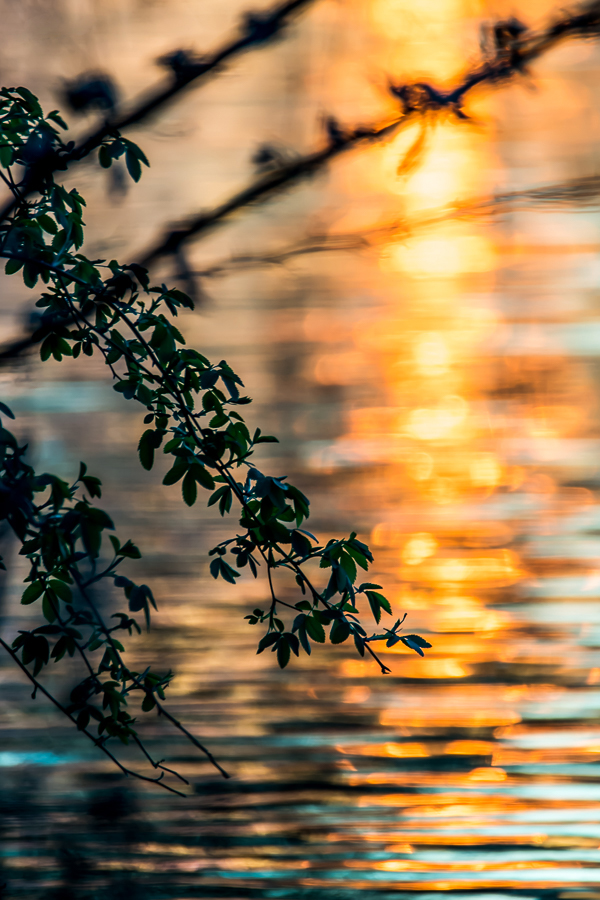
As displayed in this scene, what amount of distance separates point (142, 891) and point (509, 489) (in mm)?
1516

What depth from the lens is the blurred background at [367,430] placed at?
5.37 feet

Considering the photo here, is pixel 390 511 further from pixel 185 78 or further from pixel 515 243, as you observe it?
pixel 185 78

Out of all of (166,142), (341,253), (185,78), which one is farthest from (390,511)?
(185,78)

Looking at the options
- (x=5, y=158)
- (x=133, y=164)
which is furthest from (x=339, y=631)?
(x=5, y=158)

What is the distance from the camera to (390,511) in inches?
65.9

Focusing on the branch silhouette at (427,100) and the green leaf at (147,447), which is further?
the branch silhouette at (427,100)

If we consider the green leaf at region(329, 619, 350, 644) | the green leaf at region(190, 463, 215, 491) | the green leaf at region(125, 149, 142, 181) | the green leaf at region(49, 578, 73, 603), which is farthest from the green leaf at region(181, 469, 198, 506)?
the green leaf at region(125, 149, 142, 181)

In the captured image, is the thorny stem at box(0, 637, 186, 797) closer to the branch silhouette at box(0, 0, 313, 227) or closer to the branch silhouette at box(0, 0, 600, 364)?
the branch silhouette at box(0, 0, 600, 364)

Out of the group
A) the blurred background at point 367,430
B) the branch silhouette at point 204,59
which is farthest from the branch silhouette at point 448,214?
the branch silhouette at point 204,59

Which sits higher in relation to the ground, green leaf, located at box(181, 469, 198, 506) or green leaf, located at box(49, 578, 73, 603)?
green leaf, located at box(181, 469, 198, 506)

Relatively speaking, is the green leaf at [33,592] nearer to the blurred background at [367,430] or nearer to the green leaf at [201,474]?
the green leaf at [201,474]

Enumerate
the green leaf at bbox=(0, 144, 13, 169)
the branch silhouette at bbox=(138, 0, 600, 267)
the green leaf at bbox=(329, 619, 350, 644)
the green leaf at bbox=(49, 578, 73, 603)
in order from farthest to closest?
the branch silhouette at bbox=(138, 0, 600, 267), the green leaf at bbox=(0, 144, 13, 169), the green leaf at bbox=(329, 619, 350, 644), the green leaf at bbox=(49, 578, 73, 603)

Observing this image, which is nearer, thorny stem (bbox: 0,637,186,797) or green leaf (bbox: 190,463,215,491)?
green leaf (bbox: 190,463,215,491)

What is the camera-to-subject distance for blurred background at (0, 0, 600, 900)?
1637mm
